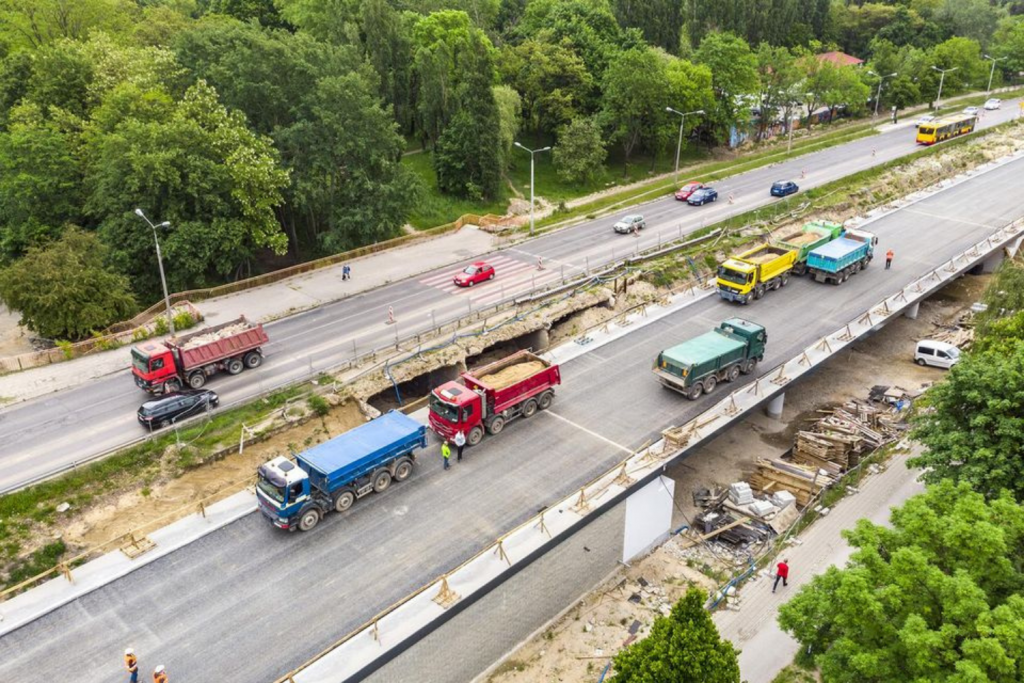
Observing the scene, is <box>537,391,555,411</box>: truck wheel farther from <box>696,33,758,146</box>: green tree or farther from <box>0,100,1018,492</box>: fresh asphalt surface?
<box>696,33,758,146</box>: green tree

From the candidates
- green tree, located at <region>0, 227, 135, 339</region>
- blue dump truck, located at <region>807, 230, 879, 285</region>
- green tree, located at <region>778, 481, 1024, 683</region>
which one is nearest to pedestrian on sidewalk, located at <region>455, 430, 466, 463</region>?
green tree, located at <region>778, 481, 1024, 683</region>

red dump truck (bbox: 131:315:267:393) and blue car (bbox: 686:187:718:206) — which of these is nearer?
red dump truck (bbox: 131:315:267:393)

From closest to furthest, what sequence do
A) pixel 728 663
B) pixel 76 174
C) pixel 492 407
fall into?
pixel 728 663
pixel 492 407
pixel 76 174

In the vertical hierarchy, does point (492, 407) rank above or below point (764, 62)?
below

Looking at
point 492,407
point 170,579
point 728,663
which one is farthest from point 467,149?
point 728,663

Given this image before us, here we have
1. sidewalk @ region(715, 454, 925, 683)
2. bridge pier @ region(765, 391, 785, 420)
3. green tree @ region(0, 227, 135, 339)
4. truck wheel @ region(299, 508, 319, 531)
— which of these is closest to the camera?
sidewalk @ region(715, 454, 925, 683)

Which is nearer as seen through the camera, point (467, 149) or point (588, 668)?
point (588, 668)

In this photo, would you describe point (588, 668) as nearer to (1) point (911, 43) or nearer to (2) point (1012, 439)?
(2) point (1012, 439)

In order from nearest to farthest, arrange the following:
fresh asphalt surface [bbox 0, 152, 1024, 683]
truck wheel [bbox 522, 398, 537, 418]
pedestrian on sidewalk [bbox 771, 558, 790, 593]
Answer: fresh asphalt surface [bbox 0, 152, 1024, 683]
pedestrian on sidewalk [bbox 771, 558, 790, 593]
truck wheel [bbox 522, 398, 537, 418]

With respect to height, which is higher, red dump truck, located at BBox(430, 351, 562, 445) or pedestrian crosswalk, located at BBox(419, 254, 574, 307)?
red dump truck, located at BBox(430, 351, 562, 445)
